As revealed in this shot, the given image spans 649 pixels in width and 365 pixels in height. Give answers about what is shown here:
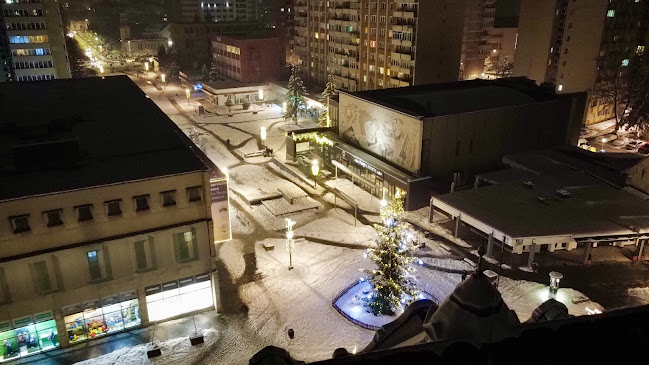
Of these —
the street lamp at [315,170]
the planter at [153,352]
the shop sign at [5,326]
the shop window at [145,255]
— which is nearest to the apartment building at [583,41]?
the street lamp at [315,170]

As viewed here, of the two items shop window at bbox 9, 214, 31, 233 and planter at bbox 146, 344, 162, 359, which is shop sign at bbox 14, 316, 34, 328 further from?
planter at bbox 146, 344, 162, 359

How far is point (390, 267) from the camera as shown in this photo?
27828 mm

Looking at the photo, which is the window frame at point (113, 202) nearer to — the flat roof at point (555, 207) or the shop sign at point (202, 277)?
the shop sign at point (202, 277)

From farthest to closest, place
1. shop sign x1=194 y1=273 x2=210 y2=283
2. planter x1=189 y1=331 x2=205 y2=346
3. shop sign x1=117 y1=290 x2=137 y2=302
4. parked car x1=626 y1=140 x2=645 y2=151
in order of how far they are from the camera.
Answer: parked car x1=626 y1=140 x2=645 y2=151, shop sign x1=194 y1=273 x2=210 y2=283, shop sign x1=117 y1=290 x2=137 y2=302, planter x1=189 y1=331 x2=205 y2=346

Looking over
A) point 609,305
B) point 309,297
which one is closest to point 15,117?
point 309,297

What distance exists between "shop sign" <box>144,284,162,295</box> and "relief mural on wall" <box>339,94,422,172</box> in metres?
25.9

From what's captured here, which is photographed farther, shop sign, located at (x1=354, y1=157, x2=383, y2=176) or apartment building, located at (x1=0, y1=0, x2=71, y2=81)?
apartment building, located at (x1=0, y1=0, x2=71, y2=81)

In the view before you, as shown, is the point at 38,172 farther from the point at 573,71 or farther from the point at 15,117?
the point at 573,71

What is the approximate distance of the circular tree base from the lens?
27203 mm

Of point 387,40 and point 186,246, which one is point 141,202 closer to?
point 186,246

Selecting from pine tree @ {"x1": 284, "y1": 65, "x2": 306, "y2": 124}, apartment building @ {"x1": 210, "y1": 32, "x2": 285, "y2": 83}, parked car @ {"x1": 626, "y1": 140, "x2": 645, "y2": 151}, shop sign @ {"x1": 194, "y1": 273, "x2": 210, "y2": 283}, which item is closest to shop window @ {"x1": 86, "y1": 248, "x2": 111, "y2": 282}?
shop sign @ {"x1": 194, "y1": 273, "x2": 210, "y2": 283}

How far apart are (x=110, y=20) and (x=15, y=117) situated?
165 m

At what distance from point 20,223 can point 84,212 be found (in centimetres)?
284

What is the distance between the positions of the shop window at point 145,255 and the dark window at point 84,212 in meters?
2.82
